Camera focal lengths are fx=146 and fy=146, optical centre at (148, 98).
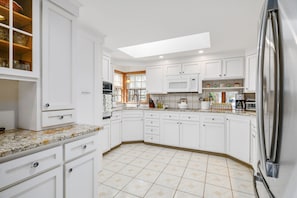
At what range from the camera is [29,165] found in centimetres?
93

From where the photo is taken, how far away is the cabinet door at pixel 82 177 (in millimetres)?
1192

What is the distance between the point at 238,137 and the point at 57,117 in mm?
2904

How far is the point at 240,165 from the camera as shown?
263cm

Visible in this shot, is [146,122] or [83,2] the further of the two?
[146,122]

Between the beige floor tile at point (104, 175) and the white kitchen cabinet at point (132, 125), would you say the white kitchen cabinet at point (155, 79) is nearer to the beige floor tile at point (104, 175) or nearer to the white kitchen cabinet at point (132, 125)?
the white kitchen cabinet at point (132, 125)

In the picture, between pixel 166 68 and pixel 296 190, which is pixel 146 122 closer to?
pixel 166 68

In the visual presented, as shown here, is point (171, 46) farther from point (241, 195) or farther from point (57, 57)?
point (241, 195)

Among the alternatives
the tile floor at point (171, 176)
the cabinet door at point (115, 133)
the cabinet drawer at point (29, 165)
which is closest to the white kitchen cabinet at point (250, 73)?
the tile floor at point (171, 176)

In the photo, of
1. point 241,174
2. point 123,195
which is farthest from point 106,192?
point 241,174

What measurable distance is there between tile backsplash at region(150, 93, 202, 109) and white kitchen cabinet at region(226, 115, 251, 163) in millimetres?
1032

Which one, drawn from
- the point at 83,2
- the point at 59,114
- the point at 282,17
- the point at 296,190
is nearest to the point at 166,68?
the point at 83,2

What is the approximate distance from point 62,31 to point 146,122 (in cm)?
277

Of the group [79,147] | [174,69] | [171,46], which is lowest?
[79,147]

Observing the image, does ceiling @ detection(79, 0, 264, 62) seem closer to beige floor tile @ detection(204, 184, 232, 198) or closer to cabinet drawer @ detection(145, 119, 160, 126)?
cabinet drawer @ detection(145, 119, 160, 126)
